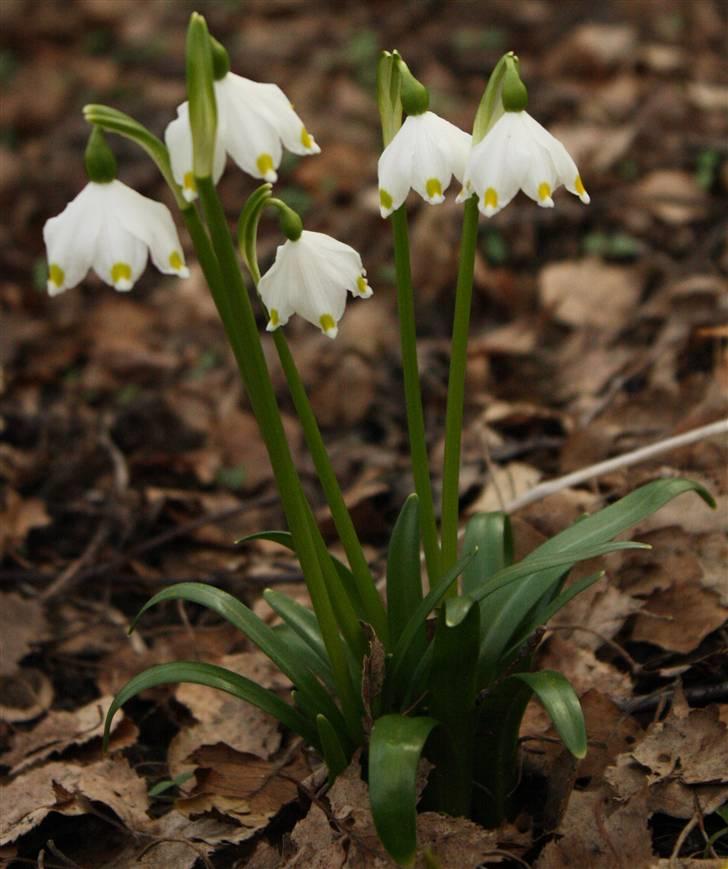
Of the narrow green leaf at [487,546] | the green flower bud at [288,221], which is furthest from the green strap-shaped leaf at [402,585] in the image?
the green flower bud at [288,221]

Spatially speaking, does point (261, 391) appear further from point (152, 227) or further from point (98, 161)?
point (98, 161)

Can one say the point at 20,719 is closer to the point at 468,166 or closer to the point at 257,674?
the point at 257,674

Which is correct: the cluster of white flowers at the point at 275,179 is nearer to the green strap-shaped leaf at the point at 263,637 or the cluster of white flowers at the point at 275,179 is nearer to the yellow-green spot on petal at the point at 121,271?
the yellow-green spot on petal at the point at 121,271

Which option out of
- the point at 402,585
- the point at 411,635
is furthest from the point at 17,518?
the point at 411,635

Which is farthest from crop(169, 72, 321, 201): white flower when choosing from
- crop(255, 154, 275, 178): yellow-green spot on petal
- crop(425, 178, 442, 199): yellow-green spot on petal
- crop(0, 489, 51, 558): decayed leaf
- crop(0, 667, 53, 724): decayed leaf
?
crop(0, 489, 51, 558): decayed leaf

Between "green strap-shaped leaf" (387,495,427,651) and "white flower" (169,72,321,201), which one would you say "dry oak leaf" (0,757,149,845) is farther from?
"white flower" (169,72,321,201)

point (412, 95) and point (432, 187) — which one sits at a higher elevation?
point (412, 95)
